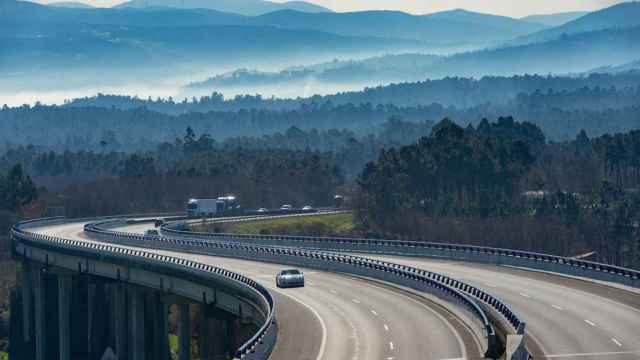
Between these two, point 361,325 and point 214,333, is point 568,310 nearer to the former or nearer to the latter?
point 361,325


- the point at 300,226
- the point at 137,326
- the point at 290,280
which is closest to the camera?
the point at 290,280

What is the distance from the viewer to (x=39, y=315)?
140m

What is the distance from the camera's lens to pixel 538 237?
164250 millimetres

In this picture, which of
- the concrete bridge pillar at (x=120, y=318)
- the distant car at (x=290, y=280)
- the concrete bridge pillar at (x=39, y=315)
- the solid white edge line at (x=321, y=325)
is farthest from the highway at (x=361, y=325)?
the concrete bridge pillar at (x=39, y=315)

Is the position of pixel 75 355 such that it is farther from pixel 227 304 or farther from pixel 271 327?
pixel 271 327

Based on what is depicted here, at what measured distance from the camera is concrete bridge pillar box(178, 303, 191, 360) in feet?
312

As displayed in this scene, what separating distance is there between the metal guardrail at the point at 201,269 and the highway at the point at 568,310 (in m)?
11.1

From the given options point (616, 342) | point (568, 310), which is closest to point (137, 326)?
point (568, 310)

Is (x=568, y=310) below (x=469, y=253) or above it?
above

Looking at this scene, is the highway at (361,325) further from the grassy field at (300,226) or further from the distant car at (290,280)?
the grassy field at (300,226)

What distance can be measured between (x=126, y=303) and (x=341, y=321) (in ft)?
183

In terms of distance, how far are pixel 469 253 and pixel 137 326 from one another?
2549 cm

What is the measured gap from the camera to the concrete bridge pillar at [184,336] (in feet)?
312

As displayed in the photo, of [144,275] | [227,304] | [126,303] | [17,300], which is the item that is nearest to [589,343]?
[227,304]
